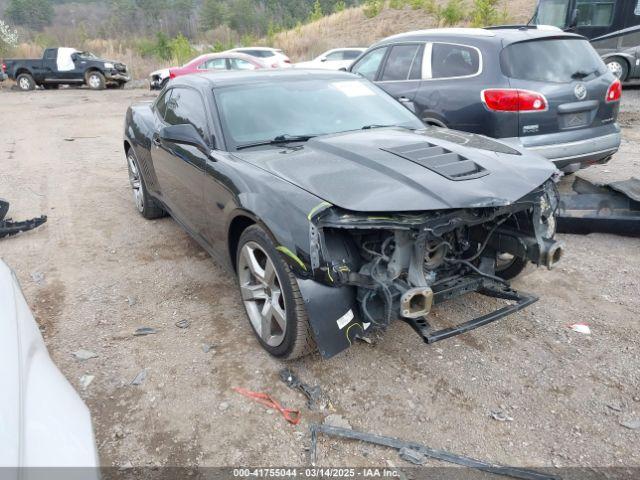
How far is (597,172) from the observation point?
6617 mm

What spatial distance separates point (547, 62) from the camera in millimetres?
5141

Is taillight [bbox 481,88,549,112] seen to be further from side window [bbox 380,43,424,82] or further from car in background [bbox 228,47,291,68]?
car in background [bbox 228,47,291,68]

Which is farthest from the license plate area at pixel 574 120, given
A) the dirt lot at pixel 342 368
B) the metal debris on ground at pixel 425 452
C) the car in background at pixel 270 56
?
the car in background at pixel 270 56

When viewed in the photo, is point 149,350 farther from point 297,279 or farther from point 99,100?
point 99,100

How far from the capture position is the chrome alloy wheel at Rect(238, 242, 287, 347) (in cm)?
287

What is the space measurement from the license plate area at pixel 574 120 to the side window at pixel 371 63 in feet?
8.57

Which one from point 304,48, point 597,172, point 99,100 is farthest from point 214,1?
point 597,172

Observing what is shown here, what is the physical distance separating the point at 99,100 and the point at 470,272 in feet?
56.0

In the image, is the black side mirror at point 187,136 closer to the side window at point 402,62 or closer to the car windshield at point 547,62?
the car windshield at point 547,62

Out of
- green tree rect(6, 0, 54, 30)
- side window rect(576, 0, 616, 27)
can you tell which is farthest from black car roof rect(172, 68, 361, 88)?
green tree rect(6, 0, 54, 30)

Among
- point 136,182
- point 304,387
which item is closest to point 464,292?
point 304,387

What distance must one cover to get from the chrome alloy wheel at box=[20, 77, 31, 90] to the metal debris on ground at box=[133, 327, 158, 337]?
21870 mm

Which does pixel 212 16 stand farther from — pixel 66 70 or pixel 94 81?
pixel 94 81

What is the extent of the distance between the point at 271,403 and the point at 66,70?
21.9 meters
